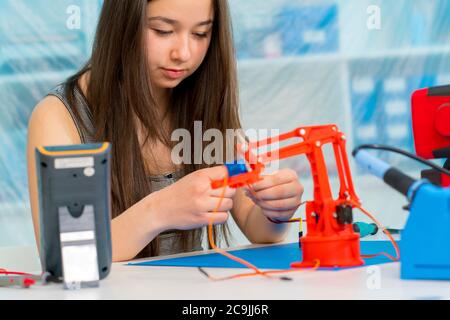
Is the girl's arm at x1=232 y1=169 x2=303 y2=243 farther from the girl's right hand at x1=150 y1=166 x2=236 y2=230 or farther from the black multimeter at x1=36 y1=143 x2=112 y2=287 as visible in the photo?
the black multimeter at x1=36 y1=143 x2=112 y2=287

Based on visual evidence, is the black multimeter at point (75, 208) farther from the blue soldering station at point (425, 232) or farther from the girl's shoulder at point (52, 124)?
the girl's shoulder at point (52, 124)

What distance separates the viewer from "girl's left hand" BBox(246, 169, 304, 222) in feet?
3.72

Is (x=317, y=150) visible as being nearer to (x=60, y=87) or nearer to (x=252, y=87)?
(x=60, y=87)

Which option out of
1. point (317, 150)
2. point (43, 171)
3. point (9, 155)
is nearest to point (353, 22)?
point (9, 155)

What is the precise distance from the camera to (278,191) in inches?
44.9

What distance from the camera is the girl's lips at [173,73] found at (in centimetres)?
128

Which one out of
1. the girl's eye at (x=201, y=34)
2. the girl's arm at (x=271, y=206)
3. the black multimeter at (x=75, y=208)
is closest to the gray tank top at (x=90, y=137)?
the girl's arm at (x=271, y=206)

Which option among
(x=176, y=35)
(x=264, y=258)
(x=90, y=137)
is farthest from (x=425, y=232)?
(x=90, y=137)

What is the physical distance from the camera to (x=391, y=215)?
2695 millimetres

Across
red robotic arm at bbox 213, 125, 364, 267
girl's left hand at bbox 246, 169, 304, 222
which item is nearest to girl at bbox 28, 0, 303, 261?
girl's left hand at bbox 246, 169, 304, 222

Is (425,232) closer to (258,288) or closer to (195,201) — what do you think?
(258,288)

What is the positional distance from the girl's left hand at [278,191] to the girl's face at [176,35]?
266mm
